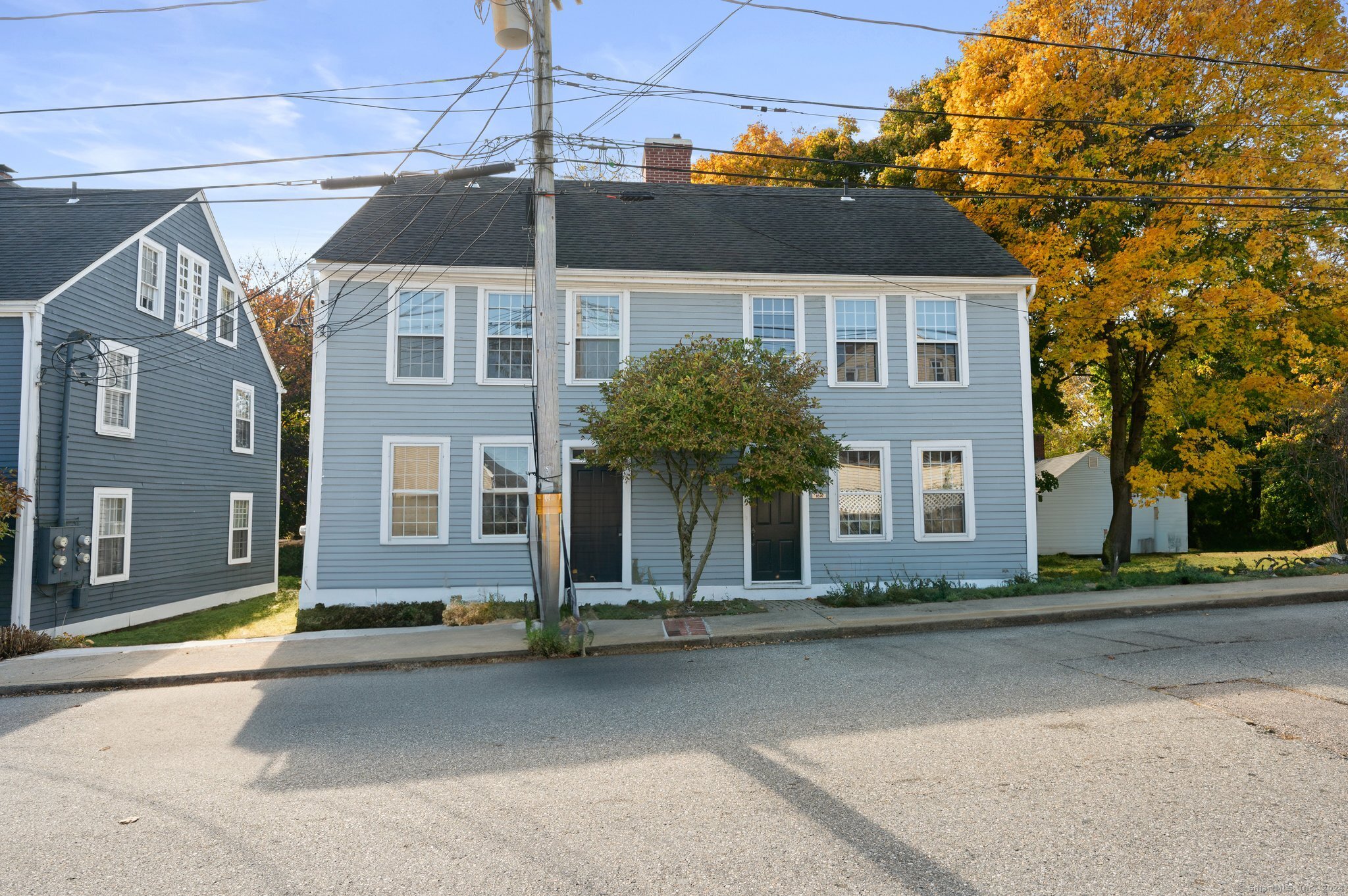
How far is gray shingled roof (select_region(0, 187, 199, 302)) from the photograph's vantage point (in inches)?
558

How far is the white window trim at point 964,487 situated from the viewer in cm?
1463

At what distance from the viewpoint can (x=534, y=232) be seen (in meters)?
10.2

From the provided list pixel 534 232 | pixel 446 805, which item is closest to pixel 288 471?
pixel 534 232

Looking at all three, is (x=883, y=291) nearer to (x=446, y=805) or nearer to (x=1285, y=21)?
(x=1285, y=21)

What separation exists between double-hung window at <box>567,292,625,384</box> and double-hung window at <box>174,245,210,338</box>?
918 centimetres

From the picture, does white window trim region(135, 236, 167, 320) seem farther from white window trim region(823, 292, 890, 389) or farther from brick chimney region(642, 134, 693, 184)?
white window trim region(823, 292, 890, 389)

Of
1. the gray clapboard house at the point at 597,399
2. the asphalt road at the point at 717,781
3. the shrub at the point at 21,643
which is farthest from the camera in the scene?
the gray clapboard house at the point at 597,399

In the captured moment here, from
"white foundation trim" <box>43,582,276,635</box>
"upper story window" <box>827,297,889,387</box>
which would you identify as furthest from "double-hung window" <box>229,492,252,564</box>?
"upper story window" <box>827,297,889,387</box>

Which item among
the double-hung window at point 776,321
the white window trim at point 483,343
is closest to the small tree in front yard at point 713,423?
the double-hung window at point 776,321

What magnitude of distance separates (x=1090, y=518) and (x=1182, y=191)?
13.0 metres

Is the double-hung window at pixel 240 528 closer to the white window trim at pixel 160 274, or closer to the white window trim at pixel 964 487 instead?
the white window trim at pixel 160 274

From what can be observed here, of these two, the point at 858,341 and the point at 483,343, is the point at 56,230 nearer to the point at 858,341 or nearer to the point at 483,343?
the point at 483,343

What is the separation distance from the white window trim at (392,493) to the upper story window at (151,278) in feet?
22.5

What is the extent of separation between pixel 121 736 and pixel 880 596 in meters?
9.73
